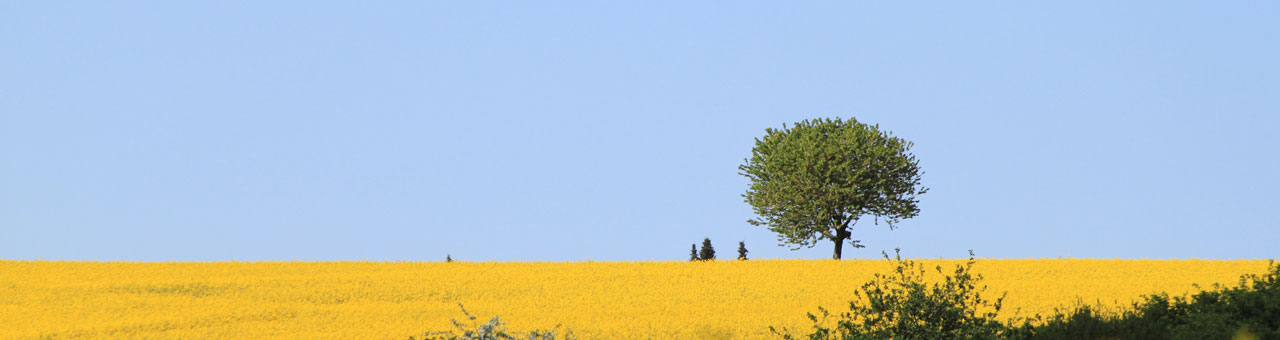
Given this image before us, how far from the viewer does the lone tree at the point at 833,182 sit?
147ft

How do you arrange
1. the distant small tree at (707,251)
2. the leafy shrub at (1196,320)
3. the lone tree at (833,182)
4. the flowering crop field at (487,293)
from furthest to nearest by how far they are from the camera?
the distant small tree at (707,251) < the lone tree at (833,182) < the flowering crop field at (487,293) < the leafy shrub at (1196,320)

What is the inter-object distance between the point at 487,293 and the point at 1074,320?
20184mm

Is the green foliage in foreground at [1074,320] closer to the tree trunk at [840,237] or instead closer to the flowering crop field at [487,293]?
the flowering crop field at [487,293]

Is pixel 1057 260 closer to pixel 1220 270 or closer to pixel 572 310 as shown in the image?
pixel 1220 270

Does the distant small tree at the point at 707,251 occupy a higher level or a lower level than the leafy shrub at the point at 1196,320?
higher

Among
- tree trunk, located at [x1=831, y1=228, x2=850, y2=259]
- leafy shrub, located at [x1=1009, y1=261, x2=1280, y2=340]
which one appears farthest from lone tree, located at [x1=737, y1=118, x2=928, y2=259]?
leafy shrub, located at [x1=1009, y1=261, x2=1280, y2=340]

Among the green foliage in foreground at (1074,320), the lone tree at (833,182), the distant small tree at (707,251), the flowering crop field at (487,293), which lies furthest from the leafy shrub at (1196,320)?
the distant small tree at (707,251)

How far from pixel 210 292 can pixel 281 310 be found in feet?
19.4

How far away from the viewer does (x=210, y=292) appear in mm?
35688

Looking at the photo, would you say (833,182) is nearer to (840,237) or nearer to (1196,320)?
(840,237)

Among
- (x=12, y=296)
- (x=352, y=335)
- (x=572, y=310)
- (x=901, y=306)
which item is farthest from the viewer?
(x=12, y=296)

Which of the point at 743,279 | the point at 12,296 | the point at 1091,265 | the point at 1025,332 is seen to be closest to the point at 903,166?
the point at 1091,265

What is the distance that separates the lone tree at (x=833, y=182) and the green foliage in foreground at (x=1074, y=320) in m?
25.7

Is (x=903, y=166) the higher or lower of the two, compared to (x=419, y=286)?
higher
